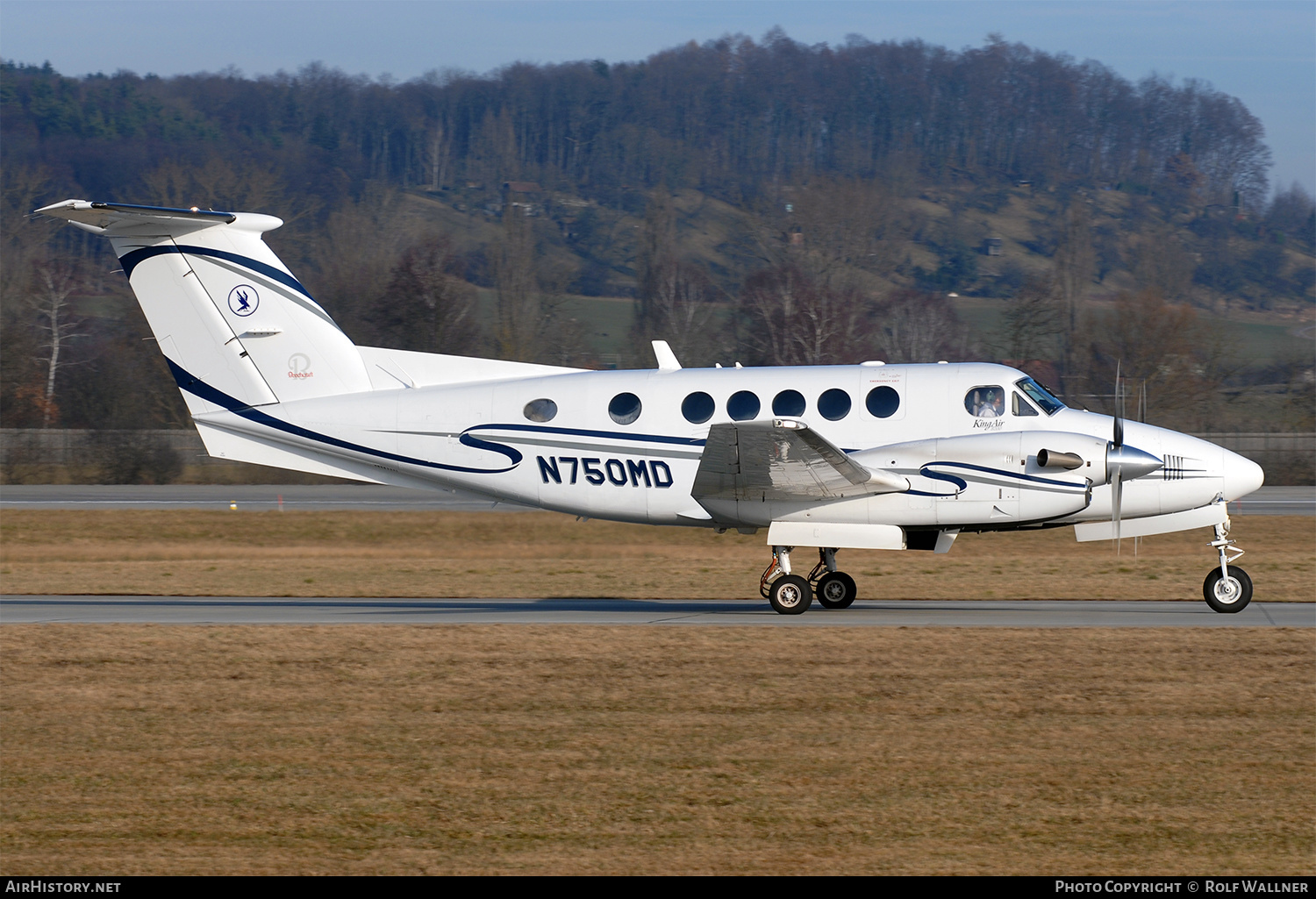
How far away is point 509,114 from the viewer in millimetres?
155125

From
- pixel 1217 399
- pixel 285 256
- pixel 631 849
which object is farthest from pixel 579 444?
pixel 285 256

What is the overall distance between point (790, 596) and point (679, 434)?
2.45m

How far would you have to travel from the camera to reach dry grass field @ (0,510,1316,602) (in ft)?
65.6

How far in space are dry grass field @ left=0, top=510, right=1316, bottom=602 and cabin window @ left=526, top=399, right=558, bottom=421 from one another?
3.90 m

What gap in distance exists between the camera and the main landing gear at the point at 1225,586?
15586mm

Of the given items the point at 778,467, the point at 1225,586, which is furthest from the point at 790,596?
the point at 1225,586

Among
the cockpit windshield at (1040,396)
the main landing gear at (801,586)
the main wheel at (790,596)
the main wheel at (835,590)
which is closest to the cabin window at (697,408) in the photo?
the main landing gear at (801,586)

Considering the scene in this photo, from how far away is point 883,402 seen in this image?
15.8 meters

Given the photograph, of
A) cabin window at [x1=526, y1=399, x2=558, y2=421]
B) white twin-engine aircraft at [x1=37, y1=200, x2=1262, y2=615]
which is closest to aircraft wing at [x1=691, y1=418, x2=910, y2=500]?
white twin-engine aircraft at [x1=37, y1=200, x2=1262, y2=615]

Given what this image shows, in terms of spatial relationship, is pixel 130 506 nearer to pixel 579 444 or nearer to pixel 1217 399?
pixel 579 444

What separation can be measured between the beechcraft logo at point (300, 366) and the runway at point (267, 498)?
15.1 meters

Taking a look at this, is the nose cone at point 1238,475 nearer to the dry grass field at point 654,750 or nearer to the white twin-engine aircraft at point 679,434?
the white twin-engine aircraft at point 679,434

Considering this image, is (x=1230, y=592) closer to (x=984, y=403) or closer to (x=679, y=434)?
(x=984, y=403)

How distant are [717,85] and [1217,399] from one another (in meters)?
122
